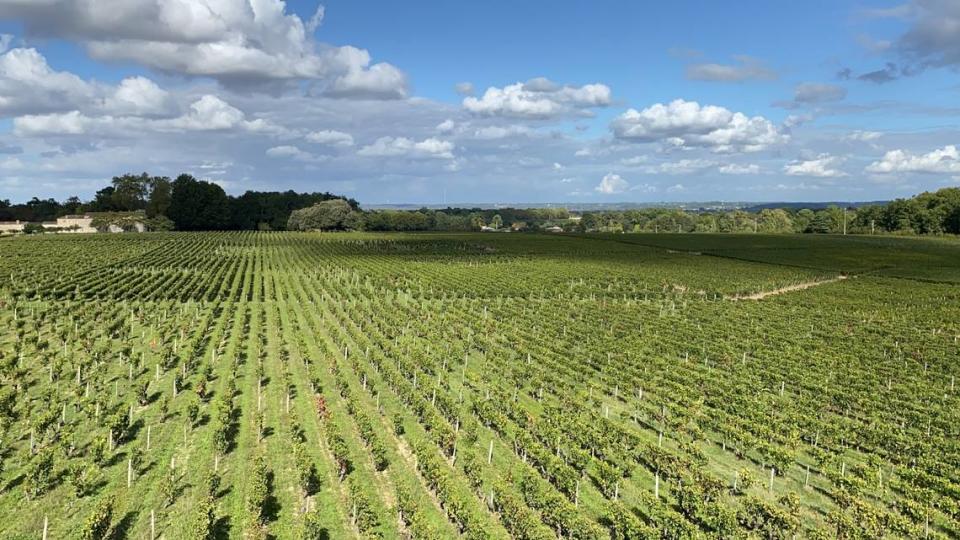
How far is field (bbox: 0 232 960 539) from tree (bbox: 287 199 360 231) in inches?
4707

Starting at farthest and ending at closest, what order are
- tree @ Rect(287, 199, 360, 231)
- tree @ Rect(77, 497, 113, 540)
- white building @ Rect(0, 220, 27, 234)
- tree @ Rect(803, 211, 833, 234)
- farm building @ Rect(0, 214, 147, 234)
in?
tree @ Rect(803, 211, 833, 234) → tree @ Rect(287, 199, 360, 231) → farm building @ Rect(0, 214, 147, 234) → white building @ Rect(0, 220, 27, 234) → tree @ Rect(77, 497, 113, 540)

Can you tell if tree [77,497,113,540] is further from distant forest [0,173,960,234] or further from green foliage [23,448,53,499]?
distant forest [0,173,960,234]

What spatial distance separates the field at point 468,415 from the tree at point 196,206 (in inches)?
4679

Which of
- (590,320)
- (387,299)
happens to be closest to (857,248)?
(590,320)

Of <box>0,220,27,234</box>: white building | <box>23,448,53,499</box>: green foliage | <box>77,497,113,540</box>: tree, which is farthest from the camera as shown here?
<box>0,220,27,234</box>: white building

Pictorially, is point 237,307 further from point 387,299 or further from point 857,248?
point 857,248

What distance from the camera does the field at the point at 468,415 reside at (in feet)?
52.7

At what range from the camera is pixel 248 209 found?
188 m

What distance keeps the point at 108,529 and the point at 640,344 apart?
31419 millimetres

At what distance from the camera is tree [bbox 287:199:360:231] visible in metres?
177

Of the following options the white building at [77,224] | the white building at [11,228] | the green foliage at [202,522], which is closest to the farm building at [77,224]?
the white building at [77,224]

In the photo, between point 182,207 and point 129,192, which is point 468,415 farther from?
point 129,192

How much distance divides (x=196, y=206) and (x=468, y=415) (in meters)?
166

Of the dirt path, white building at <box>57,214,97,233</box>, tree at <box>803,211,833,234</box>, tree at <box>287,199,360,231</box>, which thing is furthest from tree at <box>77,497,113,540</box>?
tree at <box>803,211,833,234</box>
